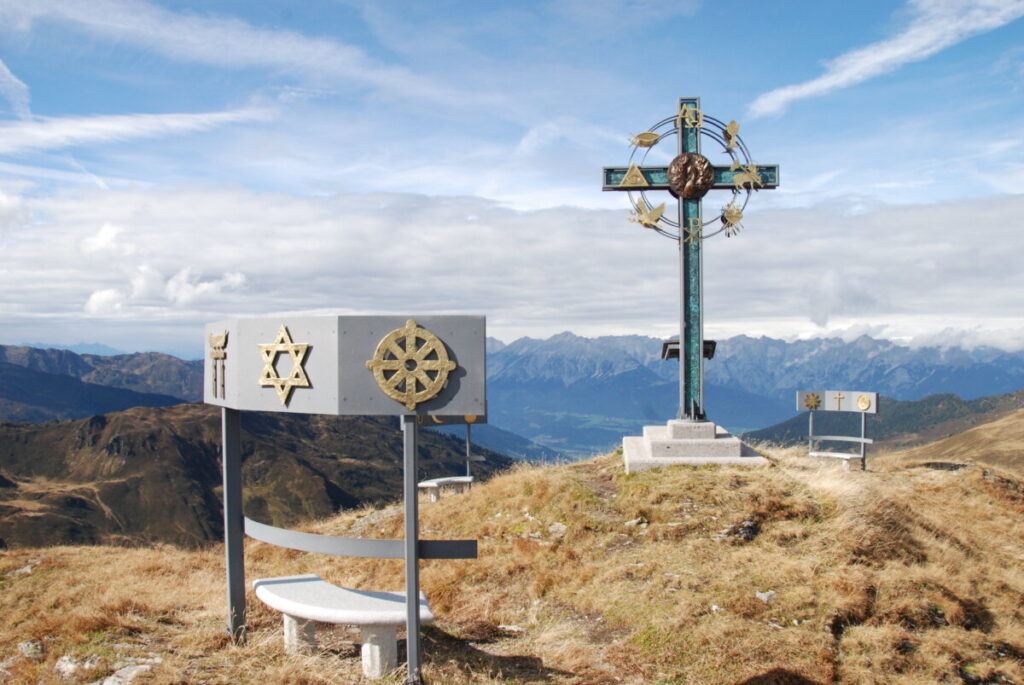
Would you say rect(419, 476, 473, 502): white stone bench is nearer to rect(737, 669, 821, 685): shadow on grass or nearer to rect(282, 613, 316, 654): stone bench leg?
rect(282, 613, 316, 654): stone bench leg

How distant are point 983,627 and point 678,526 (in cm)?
452

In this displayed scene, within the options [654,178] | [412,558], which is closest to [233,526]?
[412,558]

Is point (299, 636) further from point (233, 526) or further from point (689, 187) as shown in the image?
point (689, 187)

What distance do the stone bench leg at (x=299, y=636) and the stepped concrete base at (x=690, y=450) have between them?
9554 millimetres

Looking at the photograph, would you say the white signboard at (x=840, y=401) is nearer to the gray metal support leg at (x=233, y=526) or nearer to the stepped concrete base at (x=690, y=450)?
the stepped concrete base at (x=690, y=450)

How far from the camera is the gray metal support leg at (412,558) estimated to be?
7328 millimetres

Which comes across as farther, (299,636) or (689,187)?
(689,187)

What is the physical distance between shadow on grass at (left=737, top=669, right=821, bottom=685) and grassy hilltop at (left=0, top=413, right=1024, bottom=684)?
23 millimetres

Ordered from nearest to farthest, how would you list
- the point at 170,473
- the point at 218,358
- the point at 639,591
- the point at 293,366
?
the point at 293,366
the point at 218,358
the point at 639,591
the point at 170,473

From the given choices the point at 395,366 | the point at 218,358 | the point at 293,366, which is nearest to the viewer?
the point at 395,366

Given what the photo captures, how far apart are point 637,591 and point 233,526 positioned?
219 inches

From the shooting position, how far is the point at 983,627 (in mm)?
9859

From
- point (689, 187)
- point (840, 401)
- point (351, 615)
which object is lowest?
point (351, 615)

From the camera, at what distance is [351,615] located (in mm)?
7684
